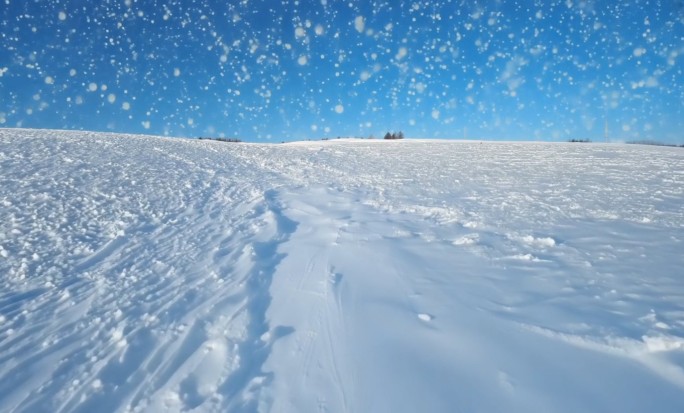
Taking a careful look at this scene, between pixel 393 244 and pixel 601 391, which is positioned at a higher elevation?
pixel 393 244

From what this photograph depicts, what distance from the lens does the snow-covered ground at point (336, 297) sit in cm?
168

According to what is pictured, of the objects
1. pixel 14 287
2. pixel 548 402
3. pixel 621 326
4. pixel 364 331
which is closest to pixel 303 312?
pixel 364 331

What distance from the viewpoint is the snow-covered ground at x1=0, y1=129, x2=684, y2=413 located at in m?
1.68

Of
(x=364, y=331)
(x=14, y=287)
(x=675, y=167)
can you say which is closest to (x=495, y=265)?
(x=364, y=331)

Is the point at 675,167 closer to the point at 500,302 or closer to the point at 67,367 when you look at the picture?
the point at 500,302

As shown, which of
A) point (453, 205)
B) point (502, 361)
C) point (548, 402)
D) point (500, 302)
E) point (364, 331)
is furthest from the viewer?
point (453, 205)

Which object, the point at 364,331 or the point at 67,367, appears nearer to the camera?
the point at 67,367

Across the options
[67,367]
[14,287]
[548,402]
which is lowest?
[548,402]

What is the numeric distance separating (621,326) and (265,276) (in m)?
2.33

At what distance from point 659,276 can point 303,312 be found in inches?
97.4

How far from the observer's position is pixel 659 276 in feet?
8.00

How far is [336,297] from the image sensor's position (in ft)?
8.06

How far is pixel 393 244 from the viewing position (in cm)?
327

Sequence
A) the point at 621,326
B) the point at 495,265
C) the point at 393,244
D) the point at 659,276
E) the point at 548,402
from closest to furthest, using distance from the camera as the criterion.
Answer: the point at 548,402 < the point at 621,326 < the point at 659,276 < the point at 495,265 < the point at 393,244
